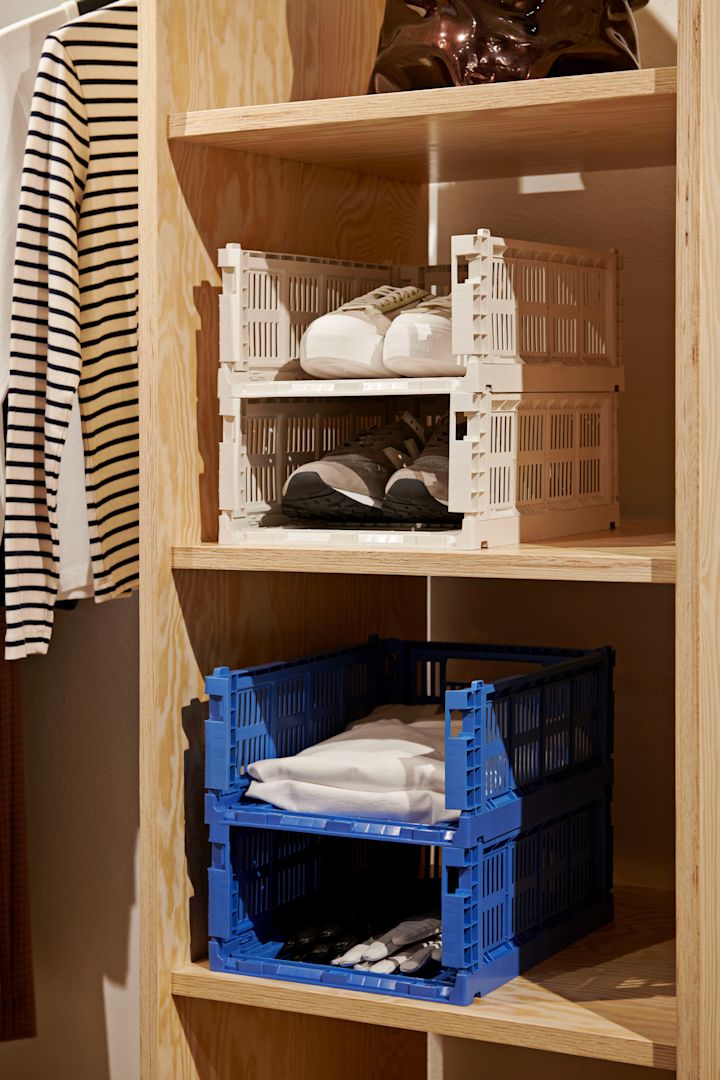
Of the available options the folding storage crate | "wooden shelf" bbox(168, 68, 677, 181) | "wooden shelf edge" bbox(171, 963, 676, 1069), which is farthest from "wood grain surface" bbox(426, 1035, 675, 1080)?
"wooden shelf" bbox(168, 68, 677, 181)

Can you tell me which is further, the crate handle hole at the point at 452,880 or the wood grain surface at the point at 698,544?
the crate handle hole at the point at 452,880

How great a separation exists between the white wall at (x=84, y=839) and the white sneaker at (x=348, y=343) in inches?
37.5

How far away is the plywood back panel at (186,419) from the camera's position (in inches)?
62.7

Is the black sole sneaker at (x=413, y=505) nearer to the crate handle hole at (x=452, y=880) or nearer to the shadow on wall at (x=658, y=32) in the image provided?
the crate handle hole at (x=452, y=880)

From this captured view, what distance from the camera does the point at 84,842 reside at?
2498 mm

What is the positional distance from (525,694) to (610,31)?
757 millimetres

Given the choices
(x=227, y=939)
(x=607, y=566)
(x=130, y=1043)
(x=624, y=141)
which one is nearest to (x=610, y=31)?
(x=624, y=141)

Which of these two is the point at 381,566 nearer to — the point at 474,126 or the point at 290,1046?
the point at 474,126

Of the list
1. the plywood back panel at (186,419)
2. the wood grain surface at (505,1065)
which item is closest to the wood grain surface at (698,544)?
the plywood back panel at (186,419)

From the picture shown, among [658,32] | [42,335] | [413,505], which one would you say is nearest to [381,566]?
[413,505]

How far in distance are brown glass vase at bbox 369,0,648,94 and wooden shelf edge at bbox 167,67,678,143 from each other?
111 mm

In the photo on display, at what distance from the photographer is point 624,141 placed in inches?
64.1

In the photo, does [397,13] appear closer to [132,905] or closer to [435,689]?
[435,689]

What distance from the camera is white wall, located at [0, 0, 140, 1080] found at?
2455 millimetres
